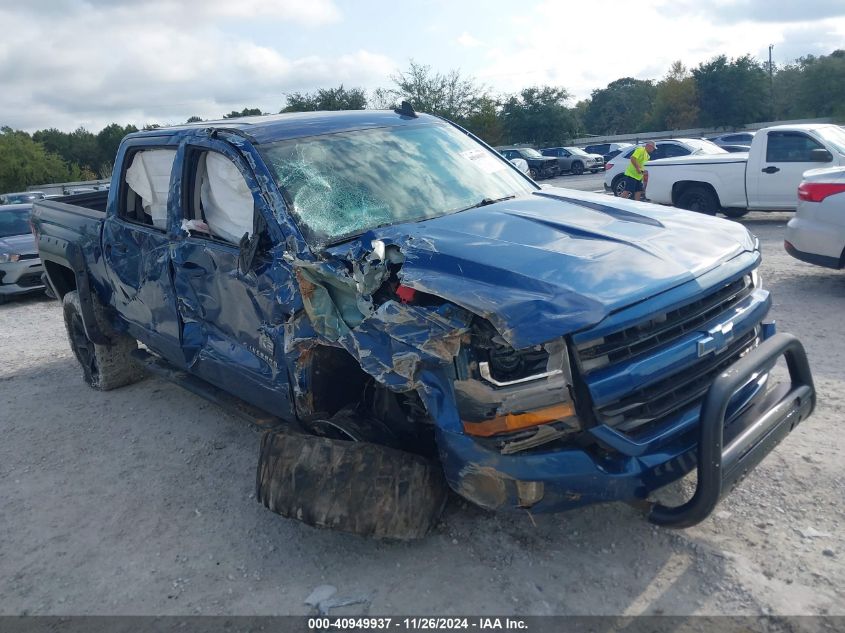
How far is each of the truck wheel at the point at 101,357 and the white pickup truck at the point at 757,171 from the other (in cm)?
955

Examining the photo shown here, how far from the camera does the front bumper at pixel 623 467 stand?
8.77ft

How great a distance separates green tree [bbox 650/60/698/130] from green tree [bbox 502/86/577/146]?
Answer: 12.0 metres

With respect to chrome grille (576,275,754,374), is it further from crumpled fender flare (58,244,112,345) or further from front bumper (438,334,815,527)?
crumpled fender flare (58,244,112,345)

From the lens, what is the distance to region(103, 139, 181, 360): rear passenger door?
14.8ft

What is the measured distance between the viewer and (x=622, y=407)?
278 centimetres

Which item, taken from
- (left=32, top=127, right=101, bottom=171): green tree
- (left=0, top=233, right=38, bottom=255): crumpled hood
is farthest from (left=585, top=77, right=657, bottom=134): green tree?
(left=0, top=233, right=38, bottom=255): crumpled hood

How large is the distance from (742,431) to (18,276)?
34.9ft

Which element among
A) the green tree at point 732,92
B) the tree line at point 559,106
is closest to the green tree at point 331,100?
the tree line at point 559,106

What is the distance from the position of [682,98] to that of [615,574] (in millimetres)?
56455

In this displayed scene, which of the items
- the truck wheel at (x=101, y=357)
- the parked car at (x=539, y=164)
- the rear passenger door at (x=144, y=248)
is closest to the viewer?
the rear passenger door at (x=144, y=248)

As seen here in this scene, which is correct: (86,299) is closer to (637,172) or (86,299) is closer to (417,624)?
(417,624)

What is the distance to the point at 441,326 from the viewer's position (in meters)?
2.80

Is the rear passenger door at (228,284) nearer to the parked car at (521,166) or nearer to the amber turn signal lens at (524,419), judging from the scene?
the amber turn signal lens at (524,419)

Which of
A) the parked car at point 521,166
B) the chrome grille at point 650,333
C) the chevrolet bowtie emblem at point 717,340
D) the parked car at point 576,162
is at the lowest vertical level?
the parked car at point 576,162
